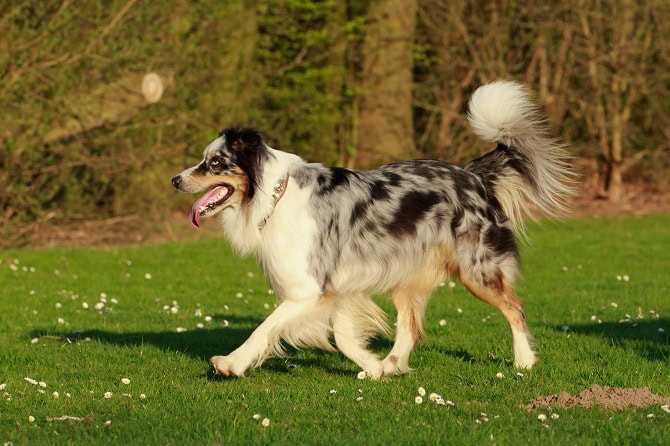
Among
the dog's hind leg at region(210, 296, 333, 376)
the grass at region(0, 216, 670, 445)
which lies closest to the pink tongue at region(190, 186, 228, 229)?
the dog's hind leg at region(210, 296, 333, 376)

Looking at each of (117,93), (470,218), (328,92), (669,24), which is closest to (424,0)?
(328,92)

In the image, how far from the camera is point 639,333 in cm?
884

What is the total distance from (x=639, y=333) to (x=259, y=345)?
3.59 meters

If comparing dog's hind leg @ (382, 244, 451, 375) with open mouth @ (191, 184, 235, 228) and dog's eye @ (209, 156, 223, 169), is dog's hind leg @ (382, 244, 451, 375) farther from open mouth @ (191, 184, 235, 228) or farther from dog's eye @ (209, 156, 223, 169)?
dog's eye @ (209, 156, 223, 169)

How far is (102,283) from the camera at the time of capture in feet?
41.6

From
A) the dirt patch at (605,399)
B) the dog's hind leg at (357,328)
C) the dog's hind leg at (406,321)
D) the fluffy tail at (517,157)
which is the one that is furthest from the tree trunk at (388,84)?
the dirt patch at (605,399)

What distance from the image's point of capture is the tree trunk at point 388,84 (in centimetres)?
1961

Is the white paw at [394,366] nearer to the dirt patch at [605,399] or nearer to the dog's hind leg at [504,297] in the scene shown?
the dog's hind leg at [504,297]

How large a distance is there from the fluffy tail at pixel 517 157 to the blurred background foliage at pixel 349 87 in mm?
8956

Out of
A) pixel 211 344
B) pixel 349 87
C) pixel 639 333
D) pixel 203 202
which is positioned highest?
pixel 203 202

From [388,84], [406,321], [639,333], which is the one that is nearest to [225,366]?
[406,321]

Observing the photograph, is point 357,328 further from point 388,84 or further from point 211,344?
point 388,84

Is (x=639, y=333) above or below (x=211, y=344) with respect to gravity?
above

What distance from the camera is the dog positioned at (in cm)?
720
